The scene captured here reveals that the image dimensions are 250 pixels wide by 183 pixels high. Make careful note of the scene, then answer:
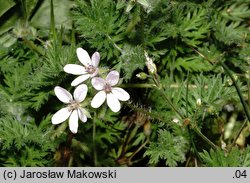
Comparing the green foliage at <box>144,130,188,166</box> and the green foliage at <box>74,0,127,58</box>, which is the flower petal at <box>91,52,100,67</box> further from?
the green foliage at <box>144,130,188,166</box>

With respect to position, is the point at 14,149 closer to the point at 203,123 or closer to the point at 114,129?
the point at 114,129

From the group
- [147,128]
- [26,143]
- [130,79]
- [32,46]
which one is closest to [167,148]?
[147,128]

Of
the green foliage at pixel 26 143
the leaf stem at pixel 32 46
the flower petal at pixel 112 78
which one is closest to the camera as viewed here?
the flower petal at pixel 112 78

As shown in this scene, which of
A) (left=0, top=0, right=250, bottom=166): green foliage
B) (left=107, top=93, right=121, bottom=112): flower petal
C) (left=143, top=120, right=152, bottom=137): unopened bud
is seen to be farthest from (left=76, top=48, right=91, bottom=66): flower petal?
(left=143, top=120, right=152, bottom=137): unopened bud

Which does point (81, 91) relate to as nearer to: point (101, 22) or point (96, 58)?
point (96, 58)

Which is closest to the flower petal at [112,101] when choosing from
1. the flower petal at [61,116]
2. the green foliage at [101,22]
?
the flower petal at [61,116]

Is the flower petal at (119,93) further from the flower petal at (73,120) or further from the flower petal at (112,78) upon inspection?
the flower petal at (73,120)
